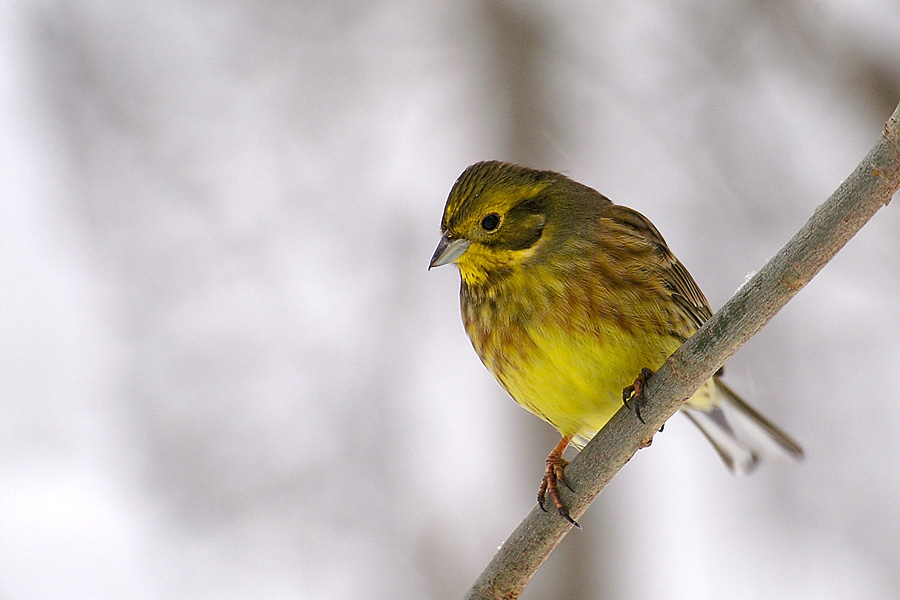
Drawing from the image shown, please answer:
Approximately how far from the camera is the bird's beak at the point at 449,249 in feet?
9.78

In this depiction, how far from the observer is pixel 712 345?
7.00ft

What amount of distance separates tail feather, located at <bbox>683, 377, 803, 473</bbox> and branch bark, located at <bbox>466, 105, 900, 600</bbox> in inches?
45.2

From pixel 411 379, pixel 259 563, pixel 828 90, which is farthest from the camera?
pixel 411 379

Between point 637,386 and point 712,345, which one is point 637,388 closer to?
point 637,386

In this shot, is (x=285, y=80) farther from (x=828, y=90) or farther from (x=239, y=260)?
(x=828, y=90)

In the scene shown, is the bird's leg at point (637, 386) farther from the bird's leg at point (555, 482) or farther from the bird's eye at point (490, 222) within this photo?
the bird's eye at point (490, 222)

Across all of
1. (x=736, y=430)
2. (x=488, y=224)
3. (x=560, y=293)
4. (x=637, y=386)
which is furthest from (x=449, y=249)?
(x=736, y=430)

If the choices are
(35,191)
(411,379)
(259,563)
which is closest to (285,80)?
(35,191)

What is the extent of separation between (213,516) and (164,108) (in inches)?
100

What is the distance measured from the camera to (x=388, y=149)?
6227 millimetres

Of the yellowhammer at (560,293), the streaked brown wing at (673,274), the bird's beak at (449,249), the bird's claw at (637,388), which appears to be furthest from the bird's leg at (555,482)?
the bird's beak at (449,249)

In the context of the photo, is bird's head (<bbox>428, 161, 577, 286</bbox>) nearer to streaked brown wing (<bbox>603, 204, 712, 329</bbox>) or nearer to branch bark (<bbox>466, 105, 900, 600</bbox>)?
streaked brown wing (<bbox>603, 204, 712, 329</bbox>)

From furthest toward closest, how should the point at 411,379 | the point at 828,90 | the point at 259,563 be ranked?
the point at 411,379, the point at 259,563, the point at 828,90

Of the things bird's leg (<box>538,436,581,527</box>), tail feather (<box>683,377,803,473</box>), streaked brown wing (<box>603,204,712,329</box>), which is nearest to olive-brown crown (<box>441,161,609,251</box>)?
streaked brown wing (<box>603,204,712,329</box>)
